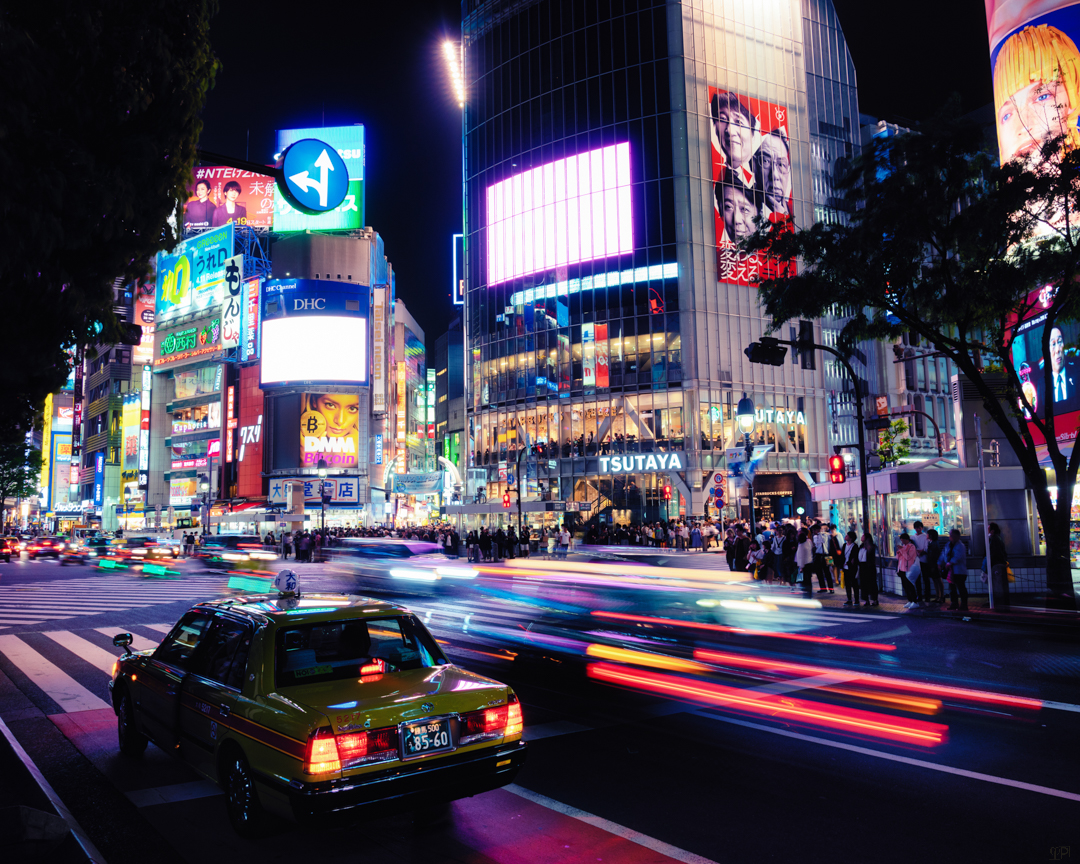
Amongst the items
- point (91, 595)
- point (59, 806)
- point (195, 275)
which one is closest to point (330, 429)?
point (195, 275)

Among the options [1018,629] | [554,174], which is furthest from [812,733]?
[554,174]

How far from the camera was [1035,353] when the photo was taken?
2602cm

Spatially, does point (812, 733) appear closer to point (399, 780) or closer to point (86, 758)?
point (399, 780)

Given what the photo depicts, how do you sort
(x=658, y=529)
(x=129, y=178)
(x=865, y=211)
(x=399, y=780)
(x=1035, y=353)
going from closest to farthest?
(x=399, y=780) < (x=129, y=178) < (x=865, y=211) < (x=1035, y=353) < (x=658, y=529)

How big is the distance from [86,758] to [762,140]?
69291 mm

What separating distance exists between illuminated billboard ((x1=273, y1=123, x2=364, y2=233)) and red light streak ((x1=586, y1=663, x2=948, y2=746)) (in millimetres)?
80621

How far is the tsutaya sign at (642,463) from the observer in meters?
59.2

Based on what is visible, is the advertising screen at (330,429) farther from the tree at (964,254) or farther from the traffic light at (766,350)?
the tree at (964,254)

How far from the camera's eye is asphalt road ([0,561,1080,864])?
4711 millimetres

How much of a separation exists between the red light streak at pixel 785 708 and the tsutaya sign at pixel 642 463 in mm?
49745

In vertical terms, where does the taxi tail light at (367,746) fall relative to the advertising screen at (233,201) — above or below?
below

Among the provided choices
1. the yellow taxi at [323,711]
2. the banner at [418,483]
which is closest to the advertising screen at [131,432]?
the banner at [418,483]

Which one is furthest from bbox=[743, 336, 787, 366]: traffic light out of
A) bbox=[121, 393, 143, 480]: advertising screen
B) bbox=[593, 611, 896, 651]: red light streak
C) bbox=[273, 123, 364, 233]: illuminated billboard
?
bbox=[121, 393, 143, 480]: advertising screen

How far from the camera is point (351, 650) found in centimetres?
553
